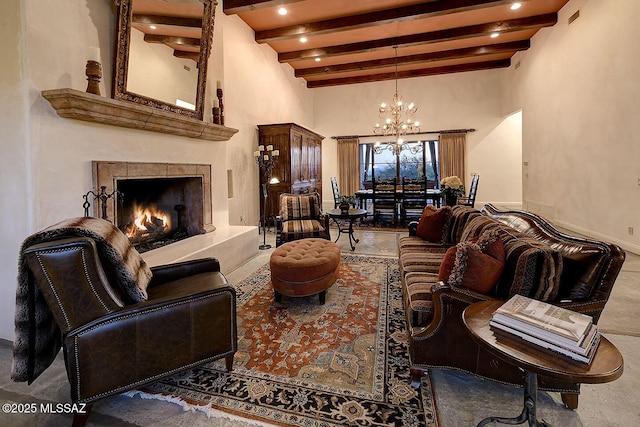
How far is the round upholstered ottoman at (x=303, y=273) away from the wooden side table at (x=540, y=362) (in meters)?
1.56

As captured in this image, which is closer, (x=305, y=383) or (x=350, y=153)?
(x=305, y=383)

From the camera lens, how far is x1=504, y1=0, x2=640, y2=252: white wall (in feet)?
14.1

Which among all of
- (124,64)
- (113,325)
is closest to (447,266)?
(113,325)

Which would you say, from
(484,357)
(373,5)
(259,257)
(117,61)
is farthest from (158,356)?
(373,5)

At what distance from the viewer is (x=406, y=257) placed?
2.86 m

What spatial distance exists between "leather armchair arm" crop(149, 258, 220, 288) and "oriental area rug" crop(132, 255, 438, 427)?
1.79ft

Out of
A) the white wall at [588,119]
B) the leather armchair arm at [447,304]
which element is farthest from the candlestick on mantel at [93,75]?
the white wall at [588,119]

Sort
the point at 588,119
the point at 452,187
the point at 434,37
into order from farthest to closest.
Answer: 1. the point at 434,37
2. the point at 452,187
3. the point at 588,119

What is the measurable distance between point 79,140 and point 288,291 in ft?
6.79

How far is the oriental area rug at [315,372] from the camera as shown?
63.5 inches

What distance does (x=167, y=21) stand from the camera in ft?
11.0

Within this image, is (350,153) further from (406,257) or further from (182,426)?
(182,426)

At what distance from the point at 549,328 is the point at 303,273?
1.86 meters

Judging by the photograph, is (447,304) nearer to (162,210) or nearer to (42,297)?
(42,297)
